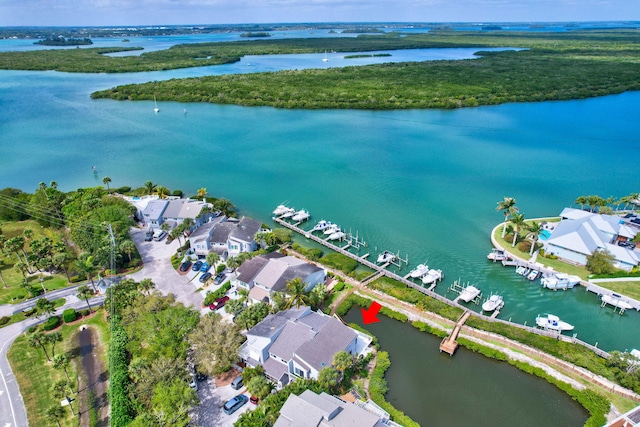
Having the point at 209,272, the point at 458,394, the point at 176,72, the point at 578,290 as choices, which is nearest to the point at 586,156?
the point at 578,290

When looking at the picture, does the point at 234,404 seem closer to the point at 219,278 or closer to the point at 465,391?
the point at 219,278

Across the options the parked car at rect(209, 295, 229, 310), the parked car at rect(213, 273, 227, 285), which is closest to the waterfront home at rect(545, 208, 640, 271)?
the parked car at rect(209, 295, 229, 310)

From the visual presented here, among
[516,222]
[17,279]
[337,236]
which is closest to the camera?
[17,279]

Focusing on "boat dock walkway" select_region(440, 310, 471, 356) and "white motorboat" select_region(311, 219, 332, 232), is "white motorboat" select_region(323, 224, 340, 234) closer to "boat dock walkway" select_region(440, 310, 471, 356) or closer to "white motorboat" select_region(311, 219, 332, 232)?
"white motorboat" select_region(311, 219, 332, 232)

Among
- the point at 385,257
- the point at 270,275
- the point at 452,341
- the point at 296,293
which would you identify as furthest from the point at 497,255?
the point at 270,275

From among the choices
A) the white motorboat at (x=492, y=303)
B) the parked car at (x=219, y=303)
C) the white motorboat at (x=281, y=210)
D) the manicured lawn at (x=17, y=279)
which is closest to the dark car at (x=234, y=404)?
the parked car at (x=219, y=303)

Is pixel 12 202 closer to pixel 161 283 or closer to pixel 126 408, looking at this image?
pixel 161 283
